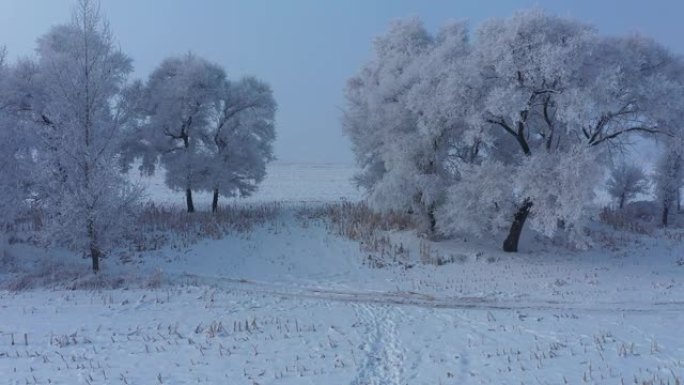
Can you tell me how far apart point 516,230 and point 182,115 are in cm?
1948

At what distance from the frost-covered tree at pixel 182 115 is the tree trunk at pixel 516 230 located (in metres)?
17.3

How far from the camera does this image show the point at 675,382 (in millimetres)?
8492

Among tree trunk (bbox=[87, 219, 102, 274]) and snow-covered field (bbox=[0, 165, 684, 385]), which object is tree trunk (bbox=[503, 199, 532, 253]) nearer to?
snow-covered field (bbox=[0, 165, 684, 385])

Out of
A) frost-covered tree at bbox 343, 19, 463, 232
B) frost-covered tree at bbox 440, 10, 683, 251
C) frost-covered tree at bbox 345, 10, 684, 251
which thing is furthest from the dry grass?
frost-covered tree at bbox 440, 10, 683, 251

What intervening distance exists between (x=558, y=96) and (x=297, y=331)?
543 inches

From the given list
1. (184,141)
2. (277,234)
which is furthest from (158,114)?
(277,234)

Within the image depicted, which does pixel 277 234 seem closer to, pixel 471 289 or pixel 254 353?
pixel 471 289

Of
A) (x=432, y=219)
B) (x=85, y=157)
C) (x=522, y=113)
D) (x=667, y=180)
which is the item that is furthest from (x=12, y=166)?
(x=667, y=180)

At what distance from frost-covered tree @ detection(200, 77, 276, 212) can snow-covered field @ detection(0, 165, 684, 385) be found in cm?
844

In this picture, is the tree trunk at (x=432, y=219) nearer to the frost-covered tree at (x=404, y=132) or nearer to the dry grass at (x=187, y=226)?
the frost-covered tree at (x=404, y=132)

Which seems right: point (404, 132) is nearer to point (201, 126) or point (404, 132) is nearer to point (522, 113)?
point (522, 113)

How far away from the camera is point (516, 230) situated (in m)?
24.2

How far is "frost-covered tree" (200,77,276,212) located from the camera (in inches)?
1284

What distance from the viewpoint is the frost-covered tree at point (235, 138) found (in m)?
32.6
